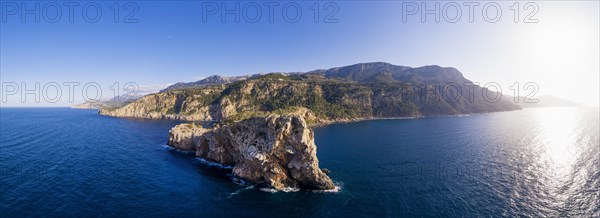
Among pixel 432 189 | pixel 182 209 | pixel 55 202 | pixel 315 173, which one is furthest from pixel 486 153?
pixel 55 202

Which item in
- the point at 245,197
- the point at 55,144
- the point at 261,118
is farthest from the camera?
the point at 55,144

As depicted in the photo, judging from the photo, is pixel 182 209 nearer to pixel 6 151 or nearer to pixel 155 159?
pixel 155 159

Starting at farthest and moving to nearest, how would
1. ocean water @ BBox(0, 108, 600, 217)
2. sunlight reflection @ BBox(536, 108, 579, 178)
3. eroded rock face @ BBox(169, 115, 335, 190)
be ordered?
1. sunlight reflection @ BBox(536, 108, 579, 178)
2. eroded rock face @ BBox(169, 115, 335, 190)
3. ocean water @ BBox(0, 108, 600, 217)

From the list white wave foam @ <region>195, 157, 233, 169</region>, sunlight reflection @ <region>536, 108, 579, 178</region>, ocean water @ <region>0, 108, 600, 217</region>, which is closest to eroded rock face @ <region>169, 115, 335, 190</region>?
ocean water @ <region>0, 108, 600, 217</region>

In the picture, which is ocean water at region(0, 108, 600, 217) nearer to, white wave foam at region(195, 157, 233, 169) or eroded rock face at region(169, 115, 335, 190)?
white wave foam at region(195, 157, 233, 169)

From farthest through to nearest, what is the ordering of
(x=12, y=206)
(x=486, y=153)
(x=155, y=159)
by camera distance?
(x=486, y=153) < (x=155, y=159) < (x=12, y=206)

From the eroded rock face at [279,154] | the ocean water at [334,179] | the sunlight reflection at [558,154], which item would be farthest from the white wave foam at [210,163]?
the sunlight reflection at [558,154]

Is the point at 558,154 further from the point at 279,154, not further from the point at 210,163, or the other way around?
the point at 210,163

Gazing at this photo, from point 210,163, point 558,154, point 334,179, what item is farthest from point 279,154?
point 558,154

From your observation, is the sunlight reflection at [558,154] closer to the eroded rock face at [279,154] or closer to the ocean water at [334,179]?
the ocean water at [334,179]
